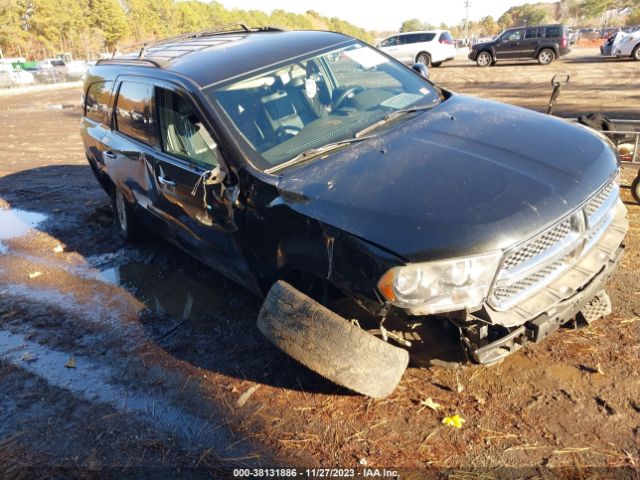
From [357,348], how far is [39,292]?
143 inches

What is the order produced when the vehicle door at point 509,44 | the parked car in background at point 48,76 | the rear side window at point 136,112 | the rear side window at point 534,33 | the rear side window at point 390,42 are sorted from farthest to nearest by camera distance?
the parked car in background at point 48,76 → the rear side window at point 390,42 → the vehicle door at point 509,44 → the rear side window at point 534,33 → the rear side window at point 136,112

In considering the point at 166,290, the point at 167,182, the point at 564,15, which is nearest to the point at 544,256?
the point at 167,182

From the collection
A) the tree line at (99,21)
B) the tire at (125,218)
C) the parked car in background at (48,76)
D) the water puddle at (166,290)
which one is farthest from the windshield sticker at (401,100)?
the tree line at (99,21)

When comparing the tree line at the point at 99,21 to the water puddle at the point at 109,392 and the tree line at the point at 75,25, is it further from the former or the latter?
the water puddle at the point at 109,392

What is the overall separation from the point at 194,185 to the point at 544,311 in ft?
7.47

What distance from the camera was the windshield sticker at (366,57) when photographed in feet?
13.1

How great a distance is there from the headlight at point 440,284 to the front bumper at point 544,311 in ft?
0.44

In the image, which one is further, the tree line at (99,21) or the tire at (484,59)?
the tree line at (99,21)

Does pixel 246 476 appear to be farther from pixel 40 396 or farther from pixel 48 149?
pixel 48 149

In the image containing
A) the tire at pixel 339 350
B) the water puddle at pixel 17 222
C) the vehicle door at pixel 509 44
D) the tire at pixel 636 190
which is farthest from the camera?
the vehicle door at pixel 509 44

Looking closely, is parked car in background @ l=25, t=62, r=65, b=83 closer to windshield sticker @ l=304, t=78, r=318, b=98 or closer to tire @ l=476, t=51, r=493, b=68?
tire @ l=476, t=51, r=493, b=68

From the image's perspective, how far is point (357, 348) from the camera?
97.0 inches

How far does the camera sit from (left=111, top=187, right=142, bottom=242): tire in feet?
17.2

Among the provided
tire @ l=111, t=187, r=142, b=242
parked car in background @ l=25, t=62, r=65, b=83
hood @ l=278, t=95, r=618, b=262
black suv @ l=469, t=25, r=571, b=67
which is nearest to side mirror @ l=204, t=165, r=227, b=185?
hood @ l=278, t=95, r=618, b=262
